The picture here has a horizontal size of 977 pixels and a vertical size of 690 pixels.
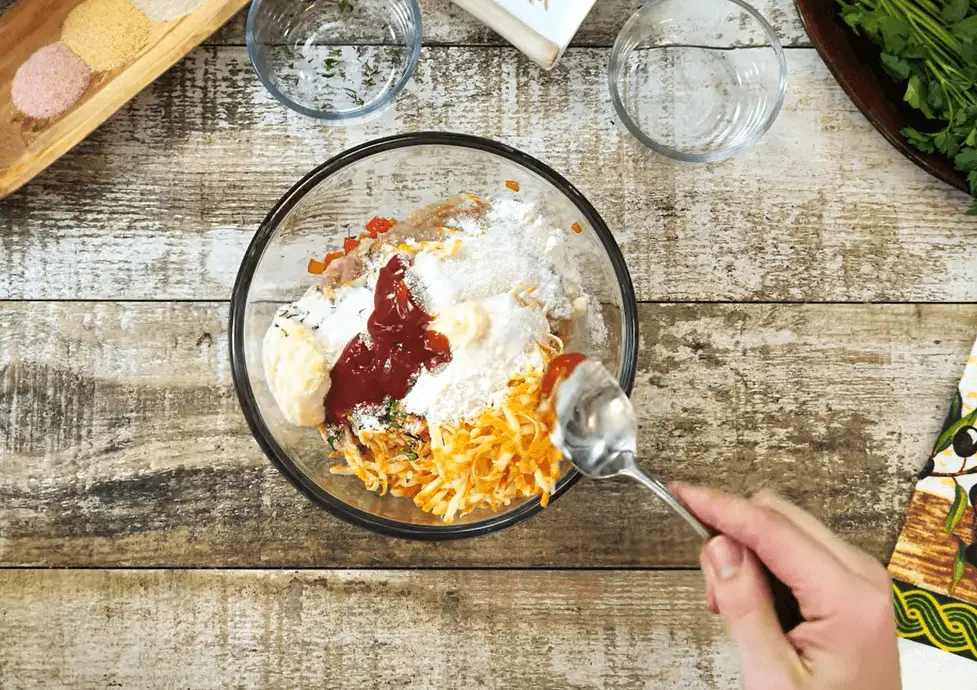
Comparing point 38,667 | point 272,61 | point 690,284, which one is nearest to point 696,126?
point 690,284

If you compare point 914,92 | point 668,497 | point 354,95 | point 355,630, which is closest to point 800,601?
point 668,497

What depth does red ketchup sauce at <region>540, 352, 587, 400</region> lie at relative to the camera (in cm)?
116

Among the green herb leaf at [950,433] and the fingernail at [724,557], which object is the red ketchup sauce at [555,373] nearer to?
the fingernail at [724,557]

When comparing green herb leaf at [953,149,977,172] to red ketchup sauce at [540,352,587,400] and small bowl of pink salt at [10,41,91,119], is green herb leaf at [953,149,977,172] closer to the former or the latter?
red ketchup sauce at [540,352,587,400]

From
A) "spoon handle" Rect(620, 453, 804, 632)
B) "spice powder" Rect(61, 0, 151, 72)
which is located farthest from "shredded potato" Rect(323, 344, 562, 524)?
"spice powder" Rect(61, 0, 151, 72)

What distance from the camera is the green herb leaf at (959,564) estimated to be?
4.67ft

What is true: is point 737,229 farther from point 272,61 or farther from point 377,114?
point 272,61

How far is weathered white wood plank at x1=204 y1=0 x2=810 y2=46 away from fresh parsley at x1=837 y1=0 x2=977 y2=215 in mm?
165

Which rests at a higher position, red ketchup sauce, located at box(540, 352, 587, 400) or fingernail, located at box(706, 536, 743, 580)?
red ketchup sauce, located at box(540, 352, 587, 400)

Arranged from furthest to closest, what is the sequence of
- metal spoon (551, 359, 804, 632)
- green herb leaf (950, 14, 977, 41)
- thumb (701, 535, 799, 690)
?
green herb leaf (950, 14, 977, 41) < metal spoon (551, 359, 804, 632) < thumb (701, 535, 799, 690)

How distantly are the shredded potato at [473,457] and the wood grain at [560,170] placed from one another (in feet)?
1.38

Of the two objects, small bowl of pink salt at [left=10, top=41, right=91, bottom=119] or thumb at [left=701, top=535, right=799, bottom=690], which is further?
small bowl of pink salt at [left=10, top=41, right=91, bottom=119]

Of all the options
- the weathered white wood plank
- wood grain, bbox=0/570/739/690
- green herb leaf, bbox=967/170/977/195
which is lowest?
wood grain, bbox=0/570/739/690

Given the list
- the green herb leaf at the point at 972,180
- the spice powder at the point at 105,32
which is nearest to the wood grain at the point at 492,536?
the green herb leaf at the point at 972,180
